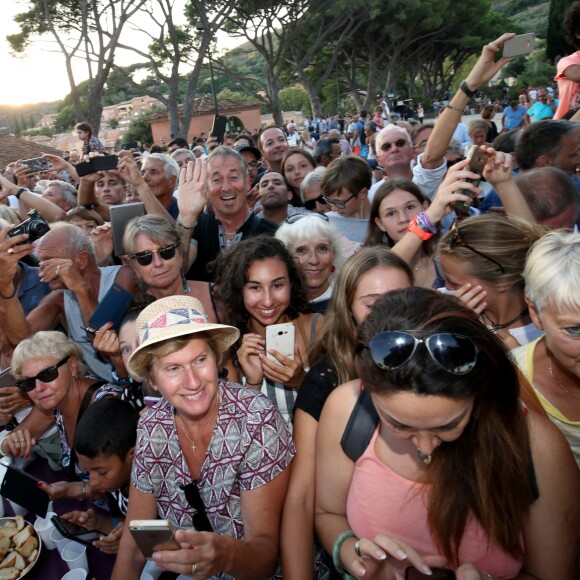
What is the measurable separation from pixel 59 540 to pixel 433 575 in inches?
65.9

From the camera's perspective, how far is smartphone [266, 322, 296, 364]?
7.45 ft

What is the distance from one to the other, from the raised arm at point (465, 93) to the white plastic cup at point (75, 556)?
311 cm

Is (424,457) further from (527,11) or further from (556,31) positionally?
(527,11)

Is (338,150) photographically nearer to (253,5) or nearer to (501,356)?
(501,356)

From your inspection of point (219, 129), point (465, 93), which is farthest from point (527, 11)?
point (465, 93)

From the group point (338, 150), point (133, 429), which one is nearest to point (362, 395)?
point (133, 429)

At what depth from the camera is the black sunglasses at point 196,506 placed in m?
1.84

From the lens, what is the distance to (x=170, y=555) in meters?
1.52

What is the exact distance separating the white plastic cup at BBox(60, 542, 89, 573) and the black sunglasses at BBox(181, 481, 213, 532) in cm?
55

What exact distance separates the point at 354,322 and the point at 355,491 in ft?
2.44

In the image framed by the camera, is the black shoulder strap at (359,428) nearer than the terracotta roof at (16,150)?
Yes

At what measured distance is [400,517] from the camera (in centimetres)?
152

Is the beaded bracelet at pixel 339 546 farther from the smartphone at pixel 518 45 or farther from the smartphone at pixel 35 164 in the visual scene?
the smartphone at pixel 35 164

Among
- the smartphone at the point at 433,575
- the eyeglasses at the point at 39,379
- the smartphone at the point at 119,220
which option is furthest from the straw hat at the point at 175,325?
the smartphone at the point at 119,220
